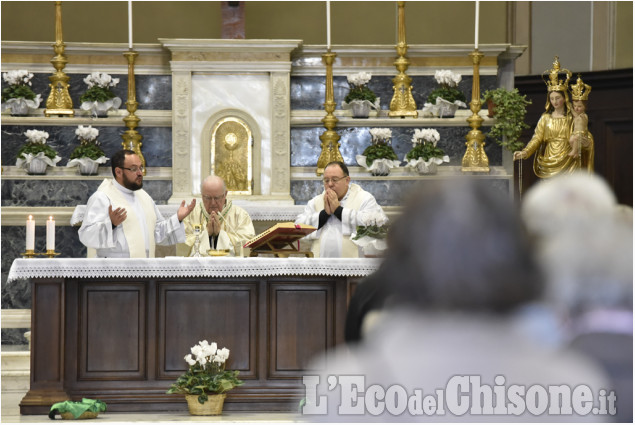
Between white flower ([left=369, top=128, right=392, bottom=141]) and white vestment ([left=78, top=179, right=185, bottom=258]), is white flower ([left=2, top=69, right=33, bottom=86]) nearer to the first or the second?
white vestment ([left=78, top=179, right=185, bottom=258])

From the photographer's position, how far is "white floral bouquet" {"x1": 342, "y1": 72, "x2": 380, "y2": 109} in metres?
9.53

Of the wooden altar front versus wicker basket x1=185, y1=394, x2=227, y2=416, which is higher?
the wooden altar front

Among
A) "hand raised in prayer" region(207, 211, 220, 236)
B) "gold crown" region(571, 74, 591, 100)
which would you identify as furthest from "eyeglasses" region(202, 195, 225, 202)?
"gold crown" region(571, 74, 591, 100)

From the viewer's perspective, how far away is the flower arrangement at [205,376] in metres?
6.63

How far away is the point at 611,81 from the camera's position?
10.5 metres

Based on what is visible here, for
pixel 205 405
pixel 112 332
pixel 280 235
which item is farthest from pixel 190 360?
pixel 280 235

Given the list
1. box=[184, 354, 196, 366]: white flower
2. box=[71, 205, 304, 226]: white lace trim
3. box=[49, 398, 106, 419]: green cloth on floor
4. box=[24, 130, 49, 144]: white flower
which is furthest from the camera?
box=[24, 130, 49, 144]: white flower

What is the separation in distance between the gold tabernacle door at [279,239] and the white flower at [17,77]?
3.50 meters

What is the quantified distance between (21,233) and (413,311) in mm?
8184

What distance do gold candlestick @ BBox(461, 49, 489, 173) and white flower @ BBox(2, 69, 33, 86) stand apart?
4175 millimetres

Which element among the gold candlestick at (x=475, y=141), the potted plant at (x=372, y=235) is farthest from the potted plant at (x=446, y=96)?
the potted plant at (x=372, y=235)

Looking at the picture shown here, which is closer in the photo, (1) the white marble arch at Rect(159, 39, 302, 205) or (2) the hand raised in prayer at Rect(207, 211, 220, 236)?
(2) the hand raised in prayer at Rect(207, 211, 220, 236)

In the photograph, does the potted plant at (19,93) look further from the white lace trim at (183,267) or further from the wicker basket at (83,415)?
the wicker basket at (83,415)

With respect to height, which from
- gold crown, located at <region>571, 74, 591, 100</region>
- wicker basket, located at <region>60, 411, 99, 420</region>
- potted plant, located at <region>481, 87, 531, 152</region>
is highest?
gold crown, located at <region>571, 74, 591, 100</region>
